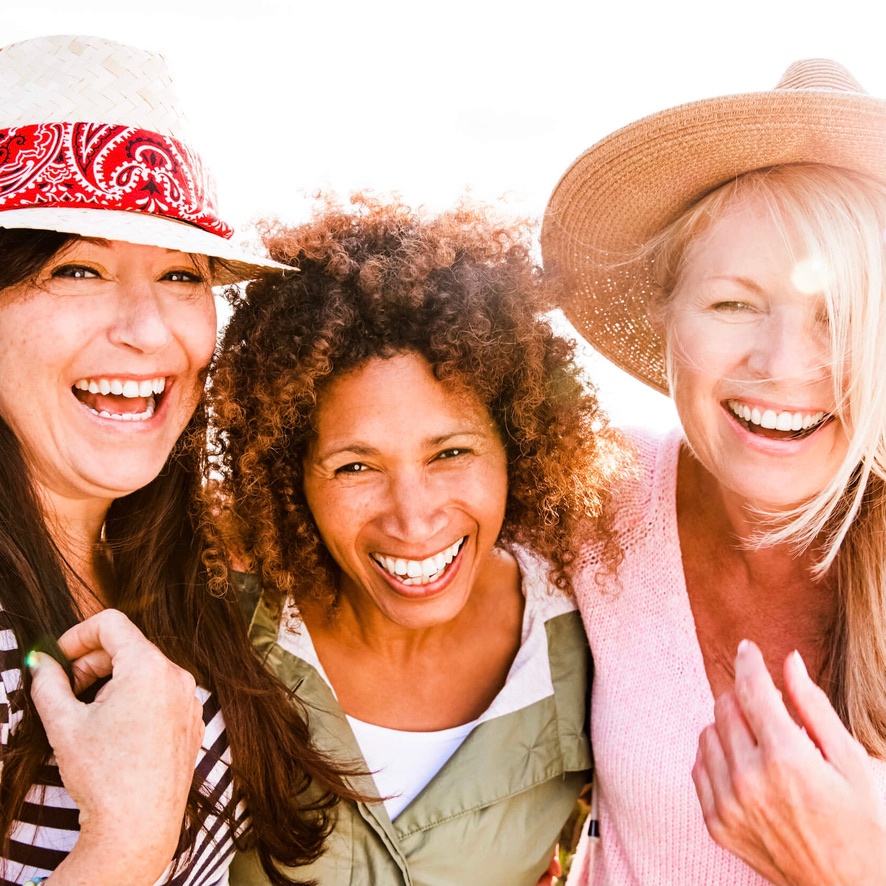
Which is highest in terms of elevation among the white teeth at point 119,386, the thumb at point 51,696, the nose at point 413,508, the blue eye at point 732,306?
the blue eye at point 732,306

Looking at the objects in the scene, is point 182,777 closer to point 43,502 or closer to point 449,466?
point 43,502

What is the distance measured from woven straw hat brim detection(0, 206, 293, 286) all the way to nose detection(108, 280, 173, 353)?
0.13 m

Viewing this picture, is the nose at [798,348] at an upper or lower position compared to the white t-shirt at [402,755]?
upper

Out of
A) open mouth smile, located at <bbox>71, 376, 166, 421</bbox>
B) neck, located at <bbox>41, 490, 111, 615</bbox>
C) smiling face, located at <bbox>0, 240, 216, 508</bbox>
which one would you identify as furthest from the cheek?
neck, located at <bbox>41, 490, 111, 615</bbox>

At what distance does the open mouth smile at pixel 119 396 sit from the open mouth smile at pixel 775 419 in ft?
4.94

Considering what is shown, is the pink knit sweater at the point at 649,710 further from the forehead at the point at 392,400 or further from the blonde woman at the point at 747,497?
the forehead at the point at 392,400

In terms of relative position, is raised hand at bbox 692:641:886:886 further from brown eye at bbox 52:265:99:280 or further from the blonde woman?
brown eye at bbox 52:265:99:280

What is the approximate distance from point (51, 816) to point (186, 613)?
62 centimetres

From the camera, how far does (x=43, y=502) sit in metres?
2.34

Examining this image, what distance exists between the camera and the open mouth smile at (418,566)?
2684 millimetres

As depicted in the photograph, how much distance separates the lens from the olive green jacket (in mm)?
2598

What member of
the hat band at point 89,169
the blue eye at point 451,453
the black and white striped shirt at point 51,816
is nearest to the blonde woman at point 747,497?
the blue eye at point 451,453

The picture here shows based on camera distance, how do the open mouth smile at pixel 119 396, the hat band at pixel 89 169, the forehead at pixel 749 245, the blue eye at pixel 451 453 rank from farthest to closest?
the blue eye at pixel 451 453, the forehead at pixel 749 245, the open mouth smile at pixel 119 396, the hat band at pixel 89 169

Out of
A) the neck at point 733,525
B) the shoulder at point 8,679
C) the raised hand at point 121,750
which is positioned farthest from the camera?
the neck at point 733,525
